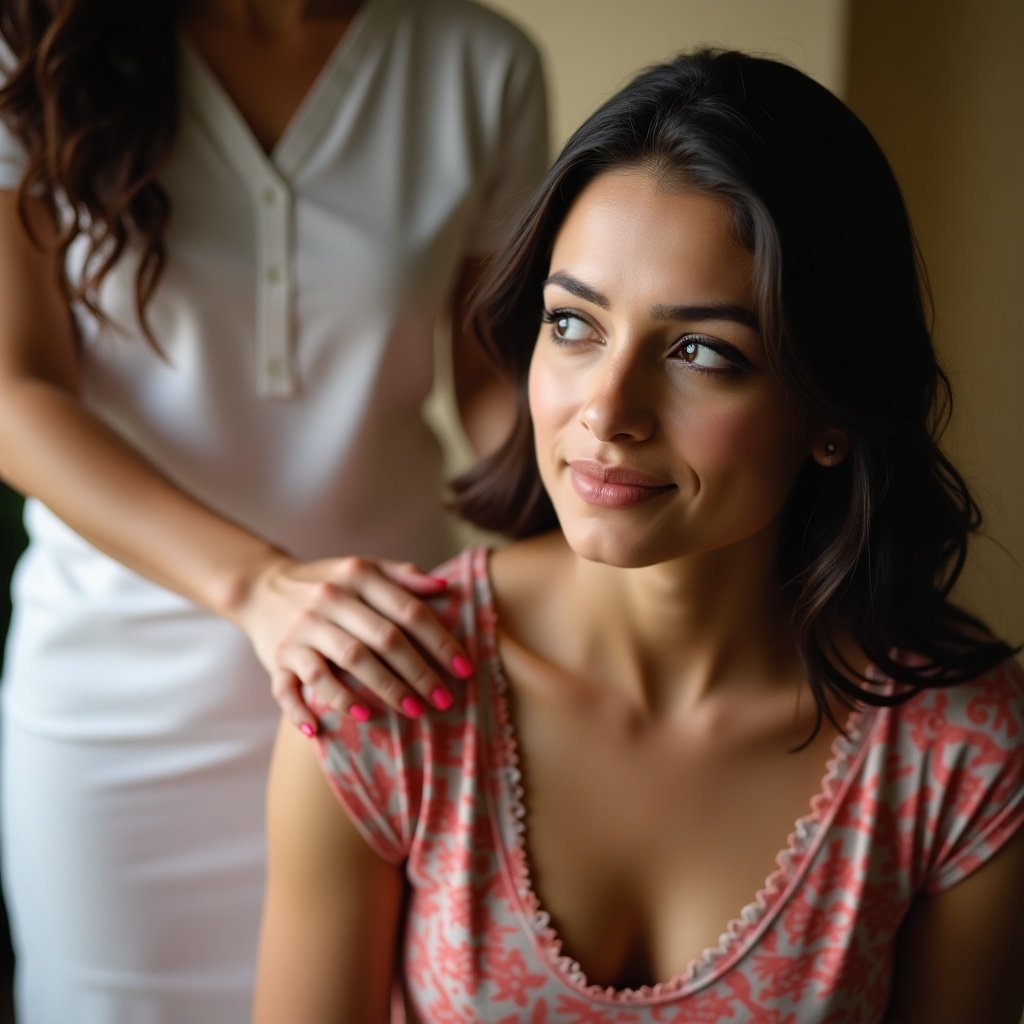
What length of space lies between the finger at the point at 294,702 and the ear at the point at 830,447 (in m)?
0.53

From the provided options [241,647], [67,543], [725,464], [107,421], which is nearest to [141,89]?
[107,421]

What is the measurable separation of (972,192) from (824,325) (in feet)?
5.08

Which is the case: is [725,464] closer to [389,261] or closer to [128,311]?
[389,261]

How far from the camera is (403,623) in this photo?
117cm

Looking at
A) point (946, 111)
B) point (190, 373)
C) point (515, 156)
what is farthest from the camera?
point (946, 111)

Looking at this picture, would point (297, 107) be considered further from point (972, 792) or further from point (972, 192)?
point (972, 192)

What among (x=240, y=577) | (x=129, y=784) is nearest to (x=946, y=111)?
(x=240, y=577)

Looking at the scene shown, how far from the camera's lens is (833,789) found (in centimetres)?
123

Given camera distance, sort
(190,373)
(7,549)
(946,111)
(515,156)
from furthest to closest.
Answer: (7,549) < (946,111) < (515,156) < (190,373)

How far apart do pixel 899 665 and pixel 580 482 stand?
404 mm

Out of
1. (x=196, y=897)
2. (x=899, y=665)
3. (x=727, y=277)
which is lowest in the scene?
(x=196, y=897)

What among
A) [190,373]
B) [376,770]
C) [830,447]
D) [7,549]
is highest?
[830,447]

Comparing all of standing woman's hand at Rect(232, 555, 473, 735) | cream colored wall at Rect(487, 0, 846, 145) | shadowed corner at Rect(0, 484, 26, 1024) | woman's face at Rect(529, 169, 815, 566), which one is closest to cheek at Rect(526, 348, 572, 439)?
woman's face at Rect(529, 169, 815, 566)

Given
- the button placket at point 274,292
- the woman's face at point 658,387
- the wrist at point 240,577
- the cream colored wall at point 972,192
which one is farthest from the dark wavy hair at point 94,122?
the cream colored wall at point 972,192
